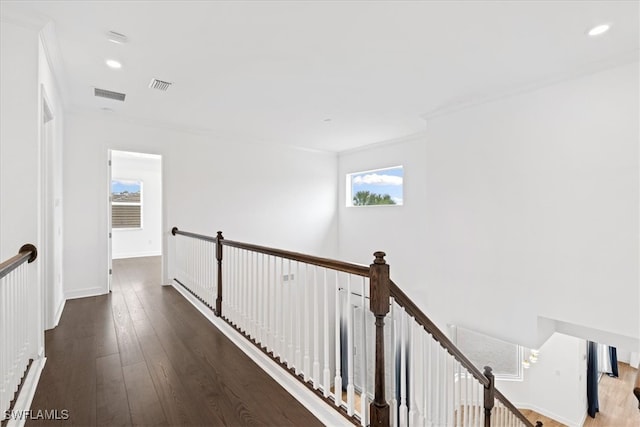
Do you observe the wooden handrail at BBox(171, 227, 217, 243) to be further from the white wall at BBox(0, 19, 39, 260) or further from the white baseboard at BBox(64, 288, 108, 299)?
the white wall at BBox(0, 19, 39, 260)

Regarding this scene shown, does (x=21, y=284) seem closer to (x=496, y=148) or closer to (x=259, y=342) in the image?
(x=259, y=342)

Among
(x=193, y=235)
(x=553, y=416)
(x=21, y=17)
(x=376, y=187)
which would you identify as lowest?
(x=553, y=416)

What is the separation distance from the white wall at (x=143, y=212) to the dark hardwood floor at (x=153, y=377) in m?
5.05

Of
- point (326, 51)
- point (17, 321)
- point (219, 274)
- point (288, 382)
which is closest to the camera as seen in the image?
point (17, 321)

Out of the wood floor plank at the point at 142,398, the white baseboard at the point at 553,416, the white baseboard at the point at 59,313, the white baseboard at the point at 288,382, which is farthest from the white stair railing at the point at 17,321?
the white baseboard at the point at 553,416

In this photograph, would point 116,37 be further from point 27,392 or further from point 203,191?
point 203,191

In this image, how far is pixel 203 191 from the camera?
548 centimetres

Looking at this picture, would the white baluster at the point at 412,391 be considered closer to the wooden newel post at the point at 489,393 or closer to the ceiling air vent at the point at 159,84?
the wooden newel post at the point at 489,393

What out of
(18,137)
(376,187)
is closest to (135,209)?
(376,187)

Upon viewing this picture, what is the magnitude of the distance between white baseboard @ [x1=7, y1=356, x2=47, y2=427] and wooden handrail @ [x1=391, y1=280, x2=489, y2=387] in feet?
7.11

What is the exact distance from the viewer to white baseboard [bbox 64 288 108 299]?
4.26 m

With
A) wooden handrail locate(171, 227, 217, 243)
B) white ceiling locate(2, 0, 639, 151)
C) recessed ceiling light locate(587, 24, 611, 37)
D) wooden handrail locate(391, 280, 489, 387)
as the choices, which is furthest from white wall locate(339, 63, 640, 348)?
wooden handrail locate(171, 227, 217, 243)

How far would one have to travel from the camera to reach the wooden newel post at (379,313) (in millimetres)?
1646

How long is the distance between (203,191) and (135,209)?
4.10m
